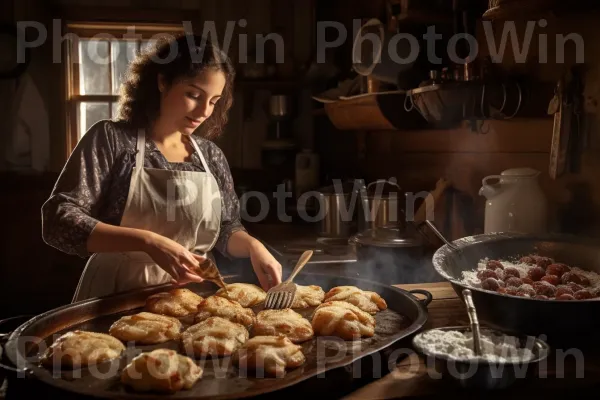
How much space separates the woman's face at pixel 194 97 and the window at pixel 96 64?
3262 millimetres

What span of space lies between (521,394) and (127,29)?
193 inches

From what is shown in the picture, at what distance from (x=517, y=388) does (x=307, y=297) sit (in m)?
0.83

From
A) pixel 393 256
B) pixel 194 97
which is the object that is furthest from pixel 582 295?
pixel 194 97

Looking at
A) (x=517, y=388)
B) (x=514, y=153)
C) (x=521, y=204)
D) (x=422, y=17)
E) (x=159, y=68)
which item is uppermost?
(x=422, y=17)

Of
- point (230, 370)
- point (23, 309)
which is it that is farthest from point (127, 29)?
point (230, 370)

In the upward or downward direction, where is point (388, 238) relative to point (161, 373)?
upward

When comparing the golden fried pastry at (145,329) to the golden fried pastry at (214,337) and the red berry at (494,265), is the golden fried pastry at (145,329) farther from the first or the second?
the red berry at (494,265)

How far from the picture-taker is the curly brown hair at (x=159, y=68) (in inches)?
94.3

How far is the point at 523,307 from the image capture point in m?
1.57

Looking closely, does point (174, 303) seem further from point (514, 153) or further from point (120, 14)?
point (120, 14)

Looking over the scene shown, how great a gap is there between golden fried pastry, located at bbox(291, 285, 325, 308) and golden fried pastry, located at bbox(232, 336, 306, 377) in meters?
0.48

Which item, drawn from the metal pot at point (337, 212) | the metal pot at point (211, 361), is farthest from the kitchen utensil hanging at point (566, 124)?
the metal pot at point (337, 212)

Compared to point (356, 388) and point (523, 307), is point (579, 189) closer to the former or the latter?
point (523, 307)

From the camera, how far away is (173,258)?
1939 millimetres
